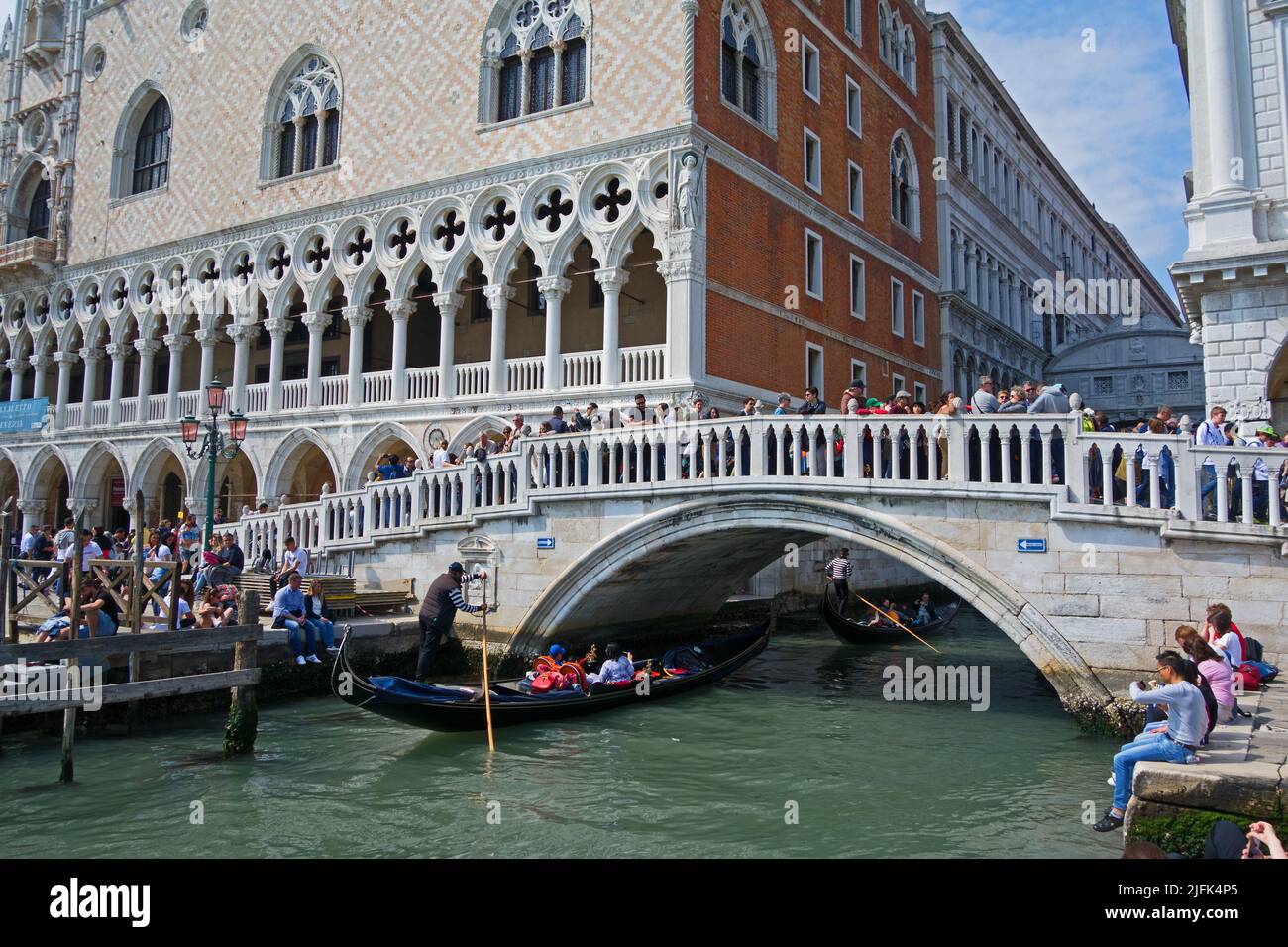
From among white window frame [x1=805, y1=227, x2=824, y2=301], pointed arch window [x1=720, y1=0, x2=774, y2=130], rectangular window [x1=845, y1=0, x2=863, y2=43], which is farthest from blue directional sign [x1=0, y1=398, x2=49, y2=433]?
rectangular window [x1=845, y1=0, x2=863, y2=43]

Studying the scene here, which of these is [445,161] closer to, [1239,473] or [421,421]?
[421,421]

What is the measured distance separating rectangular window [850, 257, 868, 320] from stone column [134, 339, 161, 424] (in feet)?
47.3

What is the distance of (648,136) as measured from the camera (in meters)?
14.2

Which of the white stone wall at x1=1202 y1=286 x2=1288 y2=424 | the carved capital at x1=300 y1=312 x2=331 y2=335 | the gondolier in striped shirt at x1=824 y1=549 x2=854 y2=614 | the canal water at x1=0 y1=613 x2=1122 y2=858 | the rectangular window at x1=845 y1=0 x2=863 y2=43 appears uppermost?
the rectangular window at x1=845 y1=0 x2=863 y2=43

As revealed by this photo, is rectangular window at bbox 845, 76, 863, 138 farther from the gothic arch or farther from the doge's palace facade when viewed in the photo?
the gothic arch

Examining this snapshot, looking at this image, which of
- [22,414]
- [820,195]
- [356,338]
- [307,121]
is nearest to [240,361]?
[356,338]

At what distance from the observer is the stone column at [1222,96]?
12.3 metres

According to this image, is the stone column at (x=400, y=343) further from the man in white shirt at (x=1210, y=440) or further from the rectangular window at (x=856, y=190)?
the man in white shirt at (x=1210, y=440)

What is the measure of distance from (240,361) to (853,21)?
13.8 meters

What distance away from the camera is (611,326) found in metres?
14.6

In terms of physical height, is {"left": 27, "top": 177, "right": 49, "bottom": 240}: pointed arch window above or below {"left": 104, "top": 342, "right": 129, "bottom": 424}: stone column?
above

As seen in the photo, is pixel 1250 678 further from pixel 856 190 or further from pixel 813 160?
pixel 856 190

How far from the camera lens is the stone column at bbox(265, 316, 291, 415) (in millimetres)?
18234

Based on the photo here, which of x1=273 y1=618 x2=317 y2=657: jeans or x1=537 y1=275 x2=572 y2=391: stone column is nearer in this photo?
x1=273 y1=618 x2=317 y2=657: jeans
